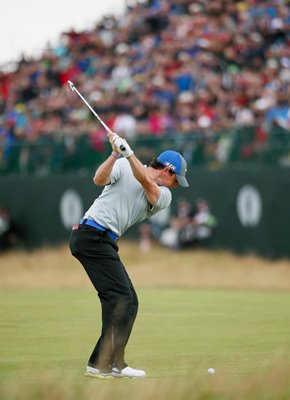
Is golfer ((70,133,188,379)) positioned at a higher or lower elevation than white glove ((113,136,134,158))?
lower

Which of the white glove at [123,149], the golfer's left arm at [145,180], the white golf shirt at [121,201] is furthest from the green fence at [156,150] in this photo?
the white glove at [123,149]

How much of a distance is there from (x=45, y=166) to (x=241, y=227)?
19.7 feet

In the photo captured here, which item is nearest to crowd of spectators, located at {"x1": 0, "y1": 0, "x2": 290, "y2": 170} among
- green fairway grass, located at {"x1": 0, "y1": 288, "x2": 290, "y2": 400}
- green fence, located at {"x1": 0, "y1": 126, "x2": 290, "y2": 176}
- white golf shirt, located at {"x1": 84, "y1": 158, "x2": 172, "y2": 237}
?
green fence, located at {"x1": 0, "y1": 126, "x2": 290, "y2": 176}

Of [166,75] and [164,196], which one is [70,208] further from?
[164,196]

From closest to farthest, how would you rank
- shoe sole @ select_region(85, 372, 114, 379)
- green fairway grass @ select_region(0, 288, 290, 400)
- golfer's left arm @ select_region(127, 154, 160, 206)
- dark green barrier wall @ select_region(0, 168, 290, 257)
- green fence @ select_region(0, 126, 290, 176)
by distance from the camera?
green fairway grass @ select_region(0, 288, 290, 400)
golfer's left arm @ select_region(127, 154, 160, 206)
shoe sole @ select_region(85, 372, 114, 379)
green fence @ select_region(0, 126, 290, 176)
dark green barrier wall @ select_region(0, 168, 290, 257)

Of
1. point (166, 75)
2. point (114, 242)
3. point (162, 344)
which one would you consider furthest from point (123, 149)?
point (166, 75)

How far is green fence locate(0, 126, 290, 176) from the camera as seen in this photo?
73.1 ft

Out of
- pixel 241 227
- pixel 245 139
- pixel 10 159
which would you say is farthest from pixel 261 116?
pixel 10 159

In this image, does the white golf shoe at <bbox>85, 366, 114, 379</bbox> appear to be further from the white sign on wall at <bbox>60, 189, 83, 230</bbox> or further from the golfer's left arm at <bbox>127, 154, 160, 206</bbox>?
the white sign on wall at <bbox>60, 189, 83, 230</bbox>

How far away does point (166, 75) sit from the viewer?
24.8 m

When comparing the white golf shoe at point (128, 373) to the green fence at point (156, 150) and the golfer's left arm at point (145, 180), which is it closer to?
the golfer's left arm at point (145, 180)

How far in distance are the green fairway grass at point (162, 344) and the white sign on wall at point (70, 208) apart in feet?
26.7

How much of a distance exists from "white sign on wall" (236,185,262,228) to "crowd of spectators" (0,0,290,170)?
5.48 ft

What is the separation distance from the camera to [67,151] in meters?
26.4
